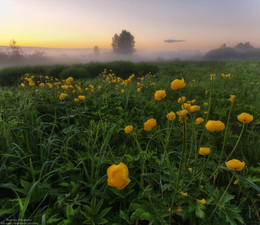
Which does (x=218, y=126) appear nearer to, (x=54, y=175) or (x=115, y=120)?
(x=54, y=175)

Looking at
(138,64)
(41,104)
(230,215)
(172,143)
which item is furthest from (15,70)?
(230,215)

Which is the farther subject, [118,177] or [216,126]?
[216,126]

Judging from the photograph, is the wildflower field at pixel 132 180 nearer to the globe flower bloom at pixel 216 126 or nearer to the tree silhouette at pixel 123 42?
the globe flower bloom at pixel 216 126

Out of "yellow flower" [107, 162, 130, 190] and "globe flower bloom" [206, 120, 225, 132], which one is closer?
"yellow flower" [107, 162, 130, 190]

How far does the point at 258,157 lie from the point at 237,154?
175 mm

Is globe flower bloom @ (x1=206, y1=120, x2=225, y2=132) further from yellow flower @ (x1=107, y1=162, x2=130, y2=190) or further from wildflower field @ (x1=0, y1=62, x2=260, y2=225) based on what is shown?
yellow flower @ (x1=107, y1=162, x2=130, y2=190)

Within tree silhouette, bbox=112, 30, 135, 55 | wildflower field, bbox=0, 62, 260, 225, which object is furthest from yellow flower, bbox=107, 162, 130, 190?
tree silhouette, bbox=112, 30, 135, 55

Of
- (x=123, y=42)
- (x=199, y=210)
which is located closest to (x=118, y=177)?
(x=199, y=210)

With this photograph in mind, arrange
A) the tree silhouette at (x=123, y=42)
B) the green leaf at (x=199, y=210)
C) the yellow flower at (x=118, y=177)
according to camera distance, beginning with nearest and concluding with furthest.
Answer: the yellow flower at (x=118, y=177)
the green leaf at (x=199, y=210)
the tree silhouette at (x=123, y=42)

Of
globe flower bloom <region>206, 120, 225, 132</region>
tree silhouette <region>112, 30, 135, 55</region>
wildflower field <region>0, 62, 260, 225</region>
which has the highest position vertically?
tree silhouette <region>112, 30, 135, 55</region>

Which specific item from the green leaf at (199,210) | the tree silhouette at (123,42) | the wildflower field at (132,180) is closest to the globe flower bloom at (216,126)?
the wildflower field at (132,180)

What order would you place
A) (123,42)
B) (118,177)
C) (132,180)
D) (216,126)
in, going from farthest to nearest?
(123,42)
(132,180)
(216,126)
(118,177)

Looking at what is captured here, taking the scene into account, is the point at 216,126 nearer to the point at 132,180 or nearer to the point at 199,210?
the point at 199,210

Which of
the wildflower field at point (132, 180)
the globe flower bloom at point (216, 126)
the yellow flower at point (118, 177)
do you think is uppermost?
the globe flower bloom at point (216, 126)
